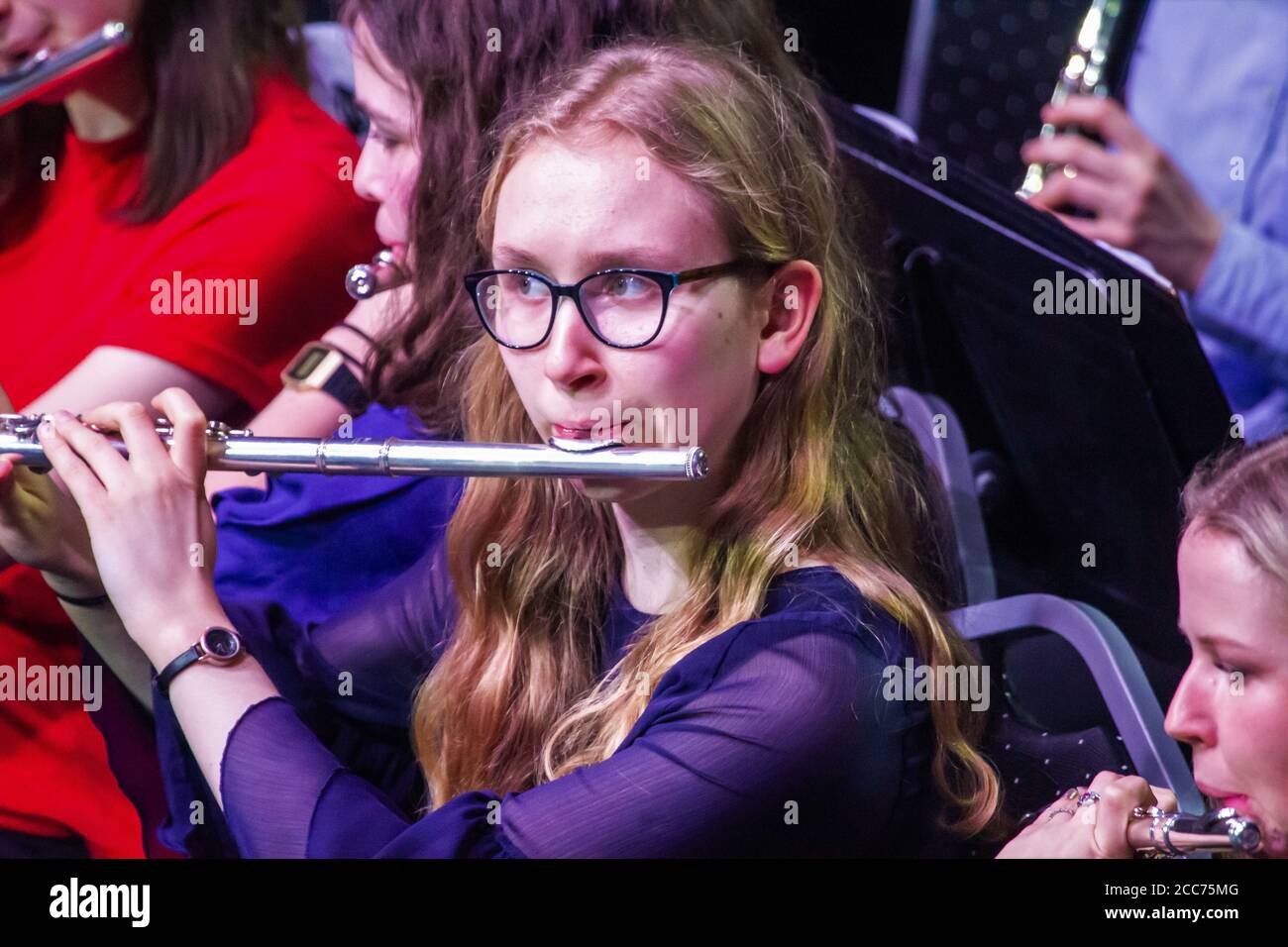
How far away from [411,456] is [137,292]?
54 cm

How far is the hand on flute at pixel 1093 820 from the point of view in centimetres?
108

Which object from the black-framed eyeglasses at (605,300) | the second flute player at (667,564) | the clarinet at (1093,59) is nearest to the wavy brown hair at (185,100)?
the second flute player at (667,564)

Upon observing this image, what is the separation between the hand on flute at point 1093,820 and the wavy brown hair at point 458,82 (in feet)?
2.18

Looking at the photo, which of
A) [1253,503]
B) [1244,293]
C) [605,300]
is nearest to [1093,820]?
[1253,503]

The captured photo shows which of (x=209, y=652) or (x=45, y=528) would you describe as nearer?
(x=209, y=652)

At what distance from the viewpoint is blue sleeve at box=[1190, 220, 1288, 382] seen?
1.49 m

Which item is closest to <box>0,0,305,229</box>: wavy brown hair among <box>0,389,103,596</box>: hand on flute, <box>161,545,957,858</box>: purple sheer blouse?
<box>0,389,103,596</box>: hand on flute

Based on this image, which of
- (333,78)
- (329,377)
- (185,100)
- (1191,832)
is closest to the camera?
(1191,832)

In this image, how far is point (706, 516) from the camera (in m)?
1.25

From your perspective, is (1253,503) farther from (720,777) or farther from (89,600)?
(89,600)

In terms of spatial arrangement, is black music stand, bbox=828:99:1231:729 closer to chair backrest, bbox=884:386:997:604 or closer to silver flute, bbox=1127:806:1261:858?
chair backrest, bbox=884:386:997:604

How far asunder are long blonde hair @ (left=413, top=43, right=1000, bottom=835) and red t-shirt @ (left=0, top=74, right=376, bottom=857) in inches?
12.8
